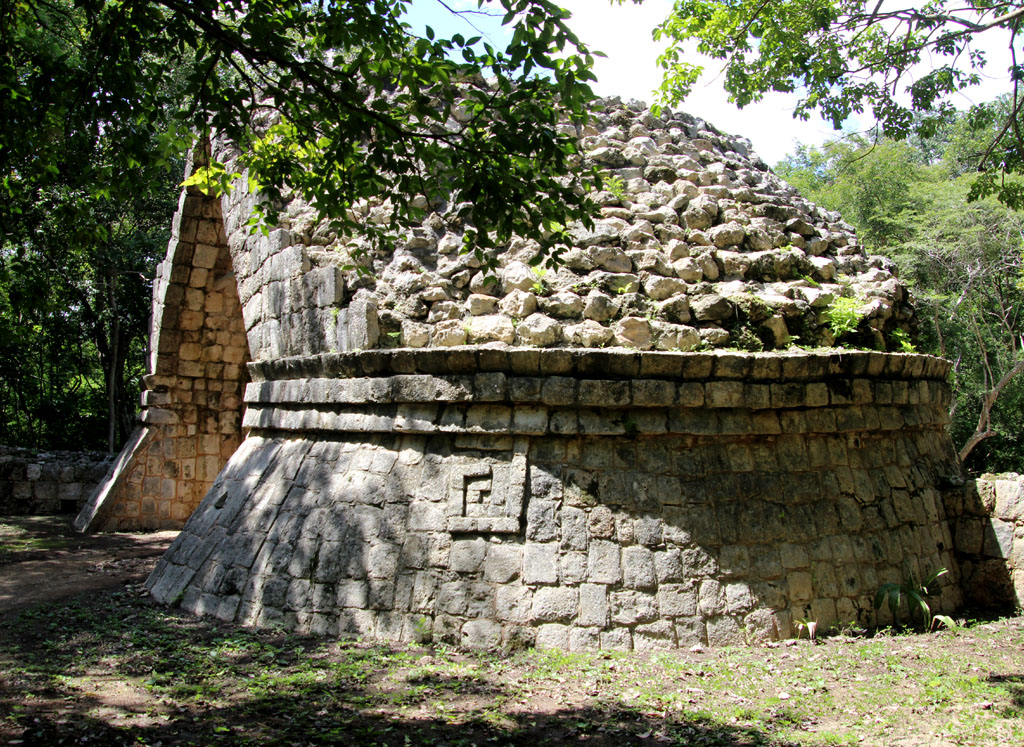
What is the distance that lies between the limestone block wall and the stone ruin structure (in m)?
0.02

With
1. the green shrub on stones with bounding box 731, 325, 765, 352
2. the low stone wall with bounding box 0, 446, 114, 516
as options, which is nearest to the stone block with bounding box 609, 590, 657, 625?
the green shrub on stones with bounding box 731, 325, 765, 352

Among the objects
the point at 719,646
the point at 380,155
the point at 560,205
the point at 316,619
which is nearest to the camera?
the point at 560,205

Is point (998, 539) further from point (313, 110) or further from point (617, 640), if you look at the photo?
point (313, 110)

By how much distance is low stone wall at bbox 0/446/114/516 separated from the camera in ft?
39.7

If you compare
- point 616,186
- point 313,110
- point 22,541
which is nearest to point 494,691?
point 313,110

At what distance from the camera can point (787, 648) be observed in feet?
16.0

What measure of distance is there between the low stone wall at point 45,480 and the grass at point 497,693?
826 cm

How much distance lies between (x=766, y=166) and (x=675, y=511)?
14.7 feet

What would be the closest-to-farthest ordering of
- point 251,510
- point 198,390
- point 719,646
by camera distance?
point 719,646 < point 251,510 < point 198,390

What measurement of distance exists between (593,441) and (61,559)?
7237 mm

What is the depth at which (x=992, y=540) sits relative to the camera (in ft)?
20.1

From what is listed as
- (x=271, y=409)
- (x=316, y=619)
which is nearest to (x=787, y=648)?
(x=316, y=619)

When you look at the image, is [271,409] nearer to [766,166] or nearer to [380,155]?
[380,155]

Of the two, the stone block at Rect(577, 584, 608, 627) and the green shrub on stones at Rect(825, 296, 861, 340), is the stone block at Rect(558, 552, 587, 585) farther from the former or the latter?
the green shrub on stones at Rect(825, 296, 861, 340)
